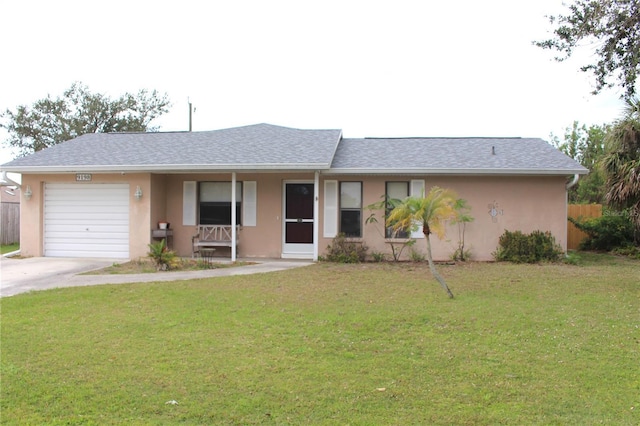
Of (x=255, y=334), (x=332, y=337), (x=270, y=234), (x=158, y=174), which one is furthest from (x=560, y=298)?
(x=158, y=174)

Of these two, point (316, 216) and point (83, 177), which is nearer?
point (316, 216)

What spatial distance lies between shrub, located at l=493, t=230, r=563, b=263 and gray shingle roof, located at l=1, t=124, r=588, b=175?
69.1 inches

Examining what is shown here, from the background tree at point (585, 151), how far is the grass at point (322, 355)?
21.6m

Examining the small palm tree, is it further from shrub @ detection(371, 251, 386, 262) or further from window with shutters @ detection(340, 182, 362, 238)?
window with shutters @ detection(340, 182, 362, 238)

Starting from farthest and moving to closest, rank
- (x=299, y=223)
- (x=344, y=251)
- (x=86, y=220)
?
1. (x=86, y=220)
2. (x=299, y=223)
3. (x=344, y=251)

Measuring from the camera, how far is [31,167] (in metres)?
15.0

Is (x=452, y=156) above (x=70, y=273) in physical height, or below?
above

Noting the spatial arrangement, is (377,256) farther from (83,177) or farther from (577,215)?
(577,215)

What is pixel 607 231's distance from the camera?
1717cm

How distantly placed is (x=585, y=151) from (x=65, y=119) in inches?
1350

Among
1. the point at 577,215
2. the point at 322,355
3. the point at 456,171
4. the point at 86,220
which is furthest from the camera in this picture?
the point at 577,215

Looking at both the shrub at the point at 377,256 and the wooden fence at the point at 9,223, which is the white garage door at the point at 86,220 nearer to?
the wooden fence at the point at 9,223

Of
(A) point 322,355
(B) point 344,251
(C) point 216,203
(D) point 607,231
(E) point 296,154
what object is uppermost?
(E) point 296,154

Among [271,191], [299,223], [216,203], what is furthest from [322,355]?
[216,203]
